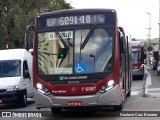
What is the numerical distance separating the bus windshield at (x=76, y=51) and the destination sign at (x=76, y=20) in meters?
0.24

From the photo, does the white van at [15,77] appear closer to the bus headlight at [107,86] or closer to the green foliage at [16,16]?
the bus headlight at [107,86]

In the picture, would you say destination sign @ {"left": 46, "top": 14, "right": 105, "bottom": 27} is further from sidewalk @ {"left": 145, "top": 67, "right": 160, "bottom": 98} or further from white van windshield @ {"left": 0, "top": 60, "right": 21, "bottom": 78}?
sidewalk @ {"left": 145, "top": 67, "right": 160, "bottom": 98}

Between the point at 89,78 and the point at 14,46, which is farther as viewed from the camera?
Answer: the point at 14,46

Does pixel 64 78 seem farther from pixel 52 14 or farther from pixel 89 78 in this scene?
pixel 52 14

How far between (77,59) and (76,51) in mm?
247

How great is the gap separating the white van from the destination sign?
497 centimetres

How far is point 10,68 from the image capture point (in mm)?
18688

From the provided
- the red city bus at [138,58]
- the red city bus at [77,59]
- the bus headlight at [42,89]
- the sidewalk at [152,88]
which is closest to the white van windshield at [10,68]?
the red city bus at [77,59]

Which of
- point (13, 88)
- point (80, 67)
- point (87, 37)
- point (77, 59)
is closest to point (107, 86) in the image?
point (80, 67)

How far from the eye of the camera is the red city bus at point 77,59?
41.8ft

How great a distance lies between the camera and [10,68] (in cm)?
1869

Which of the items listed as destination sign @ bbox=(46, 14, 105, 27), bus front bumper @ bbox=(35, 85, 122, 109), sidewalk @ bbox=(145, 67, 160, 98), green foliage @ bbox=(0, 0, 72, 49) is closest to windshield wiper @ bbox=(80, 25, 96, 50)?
destination sign @ bbox=(46, 14, 105, 27)

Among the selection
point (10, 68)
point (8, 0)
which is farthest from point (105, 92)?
point (8, 0)

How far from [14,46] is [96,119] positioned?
24.3m
